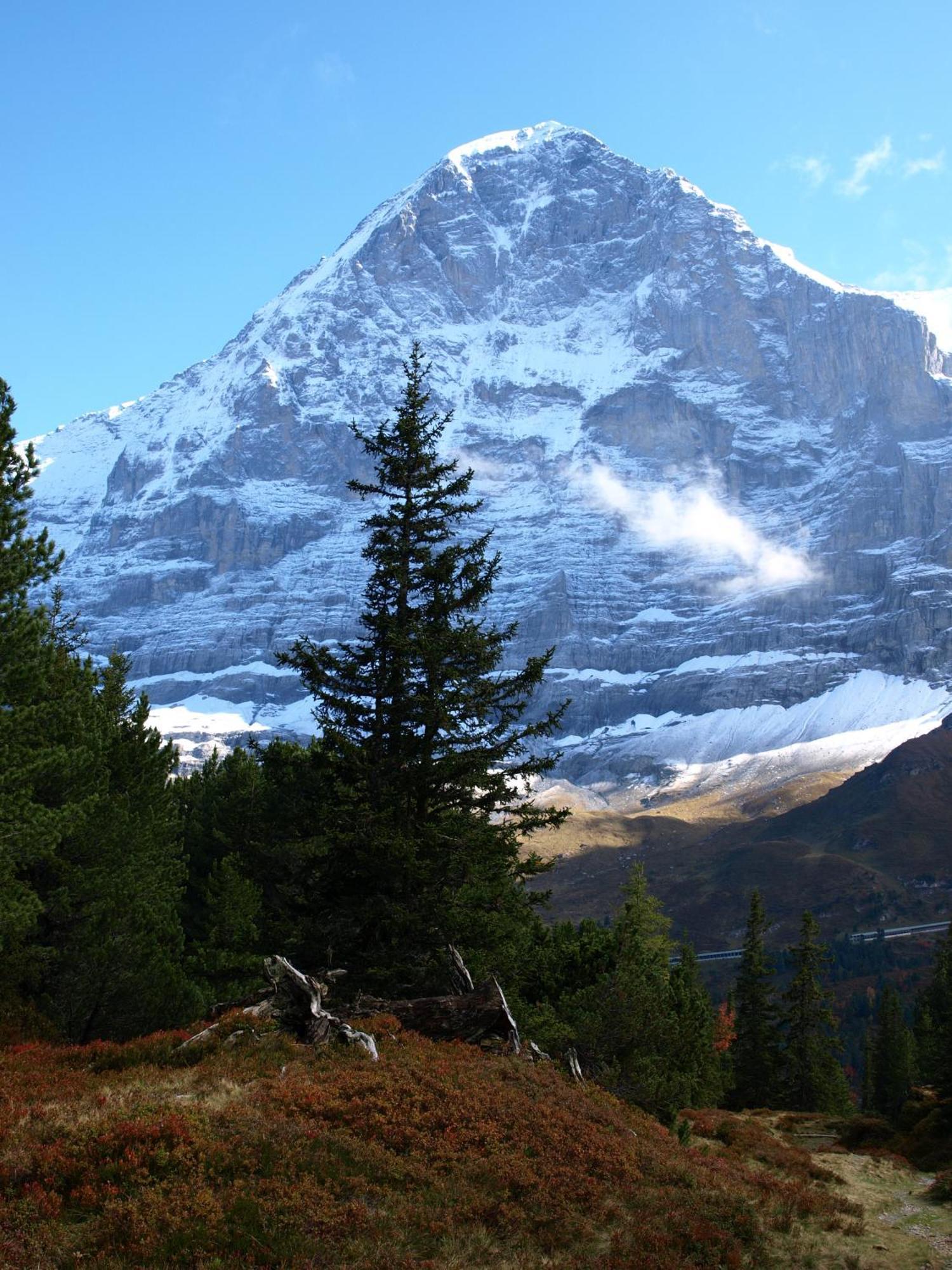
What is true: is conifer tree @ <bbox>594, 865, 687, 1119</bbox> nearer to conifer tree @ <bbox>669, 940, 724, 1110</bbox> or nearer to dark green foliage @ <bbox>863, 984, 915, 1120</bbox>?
conifer tree @ <bbox>669, 940, 724, 1110</bbox>

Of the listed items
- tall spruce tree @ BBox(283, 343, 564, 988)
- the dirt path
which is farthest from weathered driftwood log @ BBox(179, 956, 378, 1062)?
the dirt path

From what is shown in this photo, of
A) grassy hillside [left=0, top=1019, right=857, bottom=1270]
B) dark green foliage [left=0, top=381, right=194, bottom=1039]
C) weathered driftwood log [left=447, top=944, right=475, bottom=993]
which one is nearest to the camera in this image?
grassy hillside [left=0, top=1019, right=857, bottom=1270]

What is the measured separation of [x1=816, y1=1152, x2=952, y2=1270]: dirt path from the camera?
15969 mm

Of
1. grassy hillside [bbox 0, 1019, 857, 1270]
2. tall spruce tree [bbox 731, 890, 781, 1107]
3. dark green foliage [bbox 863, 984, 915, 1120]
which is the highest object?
grassy hillside [bbox 0, 1019, 857, 1270]

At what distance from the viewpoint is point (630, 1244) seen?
1355 cm

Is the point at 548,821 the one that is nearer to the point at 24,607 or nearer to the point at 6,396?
the point at 24,607

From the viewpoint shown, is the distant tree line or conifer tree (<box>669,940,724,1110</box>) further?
conifer tree (<box>669,940,724,1110</box>)

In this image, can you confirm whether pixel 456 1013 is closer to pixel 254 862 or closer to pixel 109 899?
pixel 109 899

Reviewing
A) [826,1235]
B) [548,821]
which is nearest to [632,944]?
[548,821]

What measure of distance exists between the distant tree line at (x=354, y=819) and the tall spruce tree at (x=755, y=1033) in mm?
37000

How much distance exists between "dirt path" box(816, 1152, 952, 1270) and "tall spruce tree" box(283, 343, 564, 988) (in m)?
9.12

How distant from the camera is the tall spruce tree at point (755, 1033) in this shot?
210 ft

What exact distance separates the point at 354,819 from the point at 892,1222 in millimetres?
12782

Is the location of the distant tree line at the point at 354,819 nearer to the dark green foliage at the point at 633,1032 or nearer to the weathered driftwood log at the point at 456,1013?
the dark green foliage at the point at 633,1032
